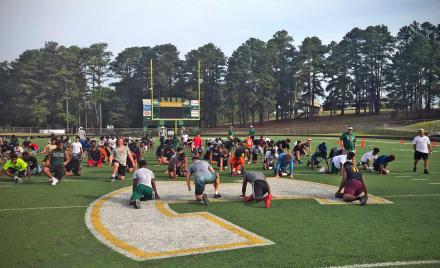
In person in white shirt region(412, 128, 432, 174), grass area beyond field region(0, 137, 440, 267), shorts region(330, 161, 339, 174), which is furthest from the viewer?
shorts region(330, 161, 339, 174)

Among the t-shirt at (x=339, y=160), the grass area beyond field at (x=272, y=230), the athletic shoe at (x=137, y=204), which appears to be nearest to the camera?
the grass area beyond field at (x=272, y=230)

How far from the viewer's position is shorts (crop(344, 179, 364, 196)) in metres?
10.5

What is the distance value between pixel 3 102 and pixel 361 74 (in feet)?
288

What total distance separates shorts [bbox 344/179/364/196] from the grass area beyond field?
0.68 m

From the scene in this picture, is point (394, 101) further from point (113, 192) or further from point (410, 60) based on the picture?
point (113, 192)

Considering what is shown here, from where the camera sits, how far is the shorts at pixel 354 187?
1053 centimetres

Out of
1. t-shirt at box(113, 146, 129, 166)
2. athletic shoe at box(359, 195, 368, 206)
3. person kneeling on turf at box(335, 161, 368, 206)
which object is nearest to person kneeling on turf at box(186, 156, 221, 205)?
person kneeling on turf at box(335, 161, 368, 206)

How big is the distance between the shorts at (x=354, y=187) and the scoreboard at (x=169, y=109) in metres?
43.3

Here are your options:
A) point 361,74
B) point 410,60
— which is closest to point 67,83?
point 361,74

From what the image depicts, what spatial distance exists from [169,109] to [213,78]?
43954 millimetres

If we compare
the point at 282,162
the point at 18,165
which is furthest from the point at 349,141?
the point at 18,165

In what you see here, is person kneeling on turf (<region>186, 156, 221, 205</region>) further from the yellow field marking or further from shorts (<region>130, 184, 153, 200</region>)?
shorts (<region>130, 184, 153, 200</region>)

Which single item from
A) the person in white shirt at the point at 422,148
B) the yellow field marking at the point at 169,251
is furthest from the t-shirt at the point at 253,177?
the person in white shirt at the point at 422,148

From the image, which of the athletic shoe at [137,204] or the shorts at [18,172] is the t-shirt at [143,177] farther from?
the shorts at [18,172]
